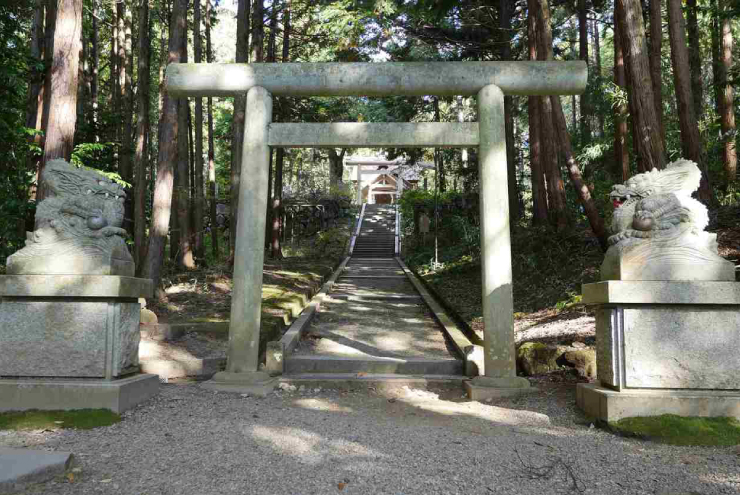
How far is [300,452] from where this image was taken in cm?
359

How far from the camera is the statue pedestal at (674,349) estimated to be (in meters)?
4.03

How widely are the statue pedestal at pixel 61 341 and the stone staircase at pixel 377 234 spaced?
1894 centimetres

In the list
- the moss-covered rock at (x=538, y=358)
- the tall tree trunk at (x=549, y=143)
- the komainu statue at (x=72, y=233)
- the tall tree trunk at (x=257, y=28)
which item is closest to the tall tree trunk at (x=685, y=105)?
the tall tree trunk at (x=549, y=143)

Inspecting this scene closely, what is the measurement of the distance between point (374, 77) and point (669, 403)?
4.19 metres

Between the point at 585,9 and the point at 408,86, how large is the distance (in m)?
10.0

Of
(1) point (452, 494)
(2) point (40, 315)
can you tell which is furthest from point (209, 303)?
(1) point (452, 494)

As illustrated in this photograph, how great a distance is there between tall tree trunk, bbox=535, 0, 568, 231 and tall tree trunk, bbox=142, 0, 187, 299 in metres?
6.39

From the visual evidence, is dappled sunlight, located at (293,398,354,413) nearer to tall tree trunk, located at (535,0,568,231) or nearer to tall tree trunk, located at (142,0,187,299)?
tall tree trunk, located at (142,0,187,299)

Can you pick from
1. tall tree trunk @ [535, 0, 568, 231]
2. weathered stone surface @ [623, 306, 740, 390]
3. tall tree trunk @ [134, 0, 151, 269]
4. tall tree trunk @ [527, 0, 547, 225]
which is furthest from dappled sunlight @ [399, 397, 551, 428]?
tall tree trunk @ [527, 0, 547, 225]

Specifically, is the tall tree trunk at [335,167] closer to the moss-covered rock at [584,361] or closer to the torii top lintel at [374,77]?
the torii top lintel at [374,77]

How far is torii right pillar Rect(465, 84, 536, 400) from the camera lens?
17.8 feet

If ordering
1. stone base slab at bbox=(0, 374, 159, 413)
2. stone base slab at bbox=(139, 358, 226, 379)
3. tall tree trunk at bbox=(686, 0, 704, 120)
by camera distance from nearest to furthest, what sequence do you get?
stone base slab at bbox=(0, 374, 159, 413) < stone base slab at bbox=(139, 358, 226, 379) < tall tree trunk at bbox=(686, 0, 704, 120)

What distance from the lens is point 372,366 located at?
21.0ft

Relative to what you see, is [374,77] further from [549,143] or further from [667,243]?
[549,143]
